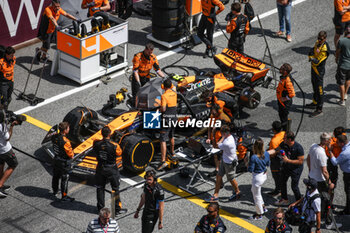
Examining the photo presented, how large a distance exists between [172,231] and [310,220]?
256cm

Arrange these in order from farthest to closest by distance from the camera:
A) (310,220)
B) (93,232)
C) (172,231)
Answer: (172,231) → (310,220) → (93,232)

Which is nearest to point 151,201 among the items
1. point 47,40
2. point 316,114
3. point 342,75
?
point 316,114

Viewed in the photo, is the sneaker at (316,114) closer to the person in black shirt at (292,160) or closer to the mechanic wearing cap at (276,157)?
the mechanic wearing cap at (276,157)

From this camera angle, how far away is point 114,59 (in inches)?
713

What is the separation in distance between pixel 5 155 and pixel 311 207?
605 cm

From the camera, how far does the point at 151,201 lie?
11.1 meters

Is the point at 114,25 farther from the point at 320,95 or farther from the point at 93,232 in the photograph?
the point at 93,232

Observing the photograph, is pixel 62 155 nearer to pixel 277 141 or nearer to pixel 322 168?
pixel 277 141

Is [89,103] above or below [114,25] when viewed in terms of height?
below

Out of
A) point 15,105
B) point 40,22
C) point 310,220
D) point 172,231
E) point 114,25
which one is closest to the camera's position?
point 310,220

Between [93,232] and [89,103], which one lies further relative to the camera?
[89,103]

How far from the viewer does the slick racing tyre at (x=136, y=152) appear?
43.7 feet

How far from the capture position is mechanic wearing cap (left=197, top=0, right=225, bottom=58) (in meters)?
18.5

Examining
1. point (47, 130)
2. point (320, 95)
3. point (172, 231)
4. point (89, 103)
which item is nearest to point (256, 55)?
point (320, 95)
